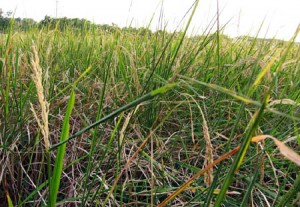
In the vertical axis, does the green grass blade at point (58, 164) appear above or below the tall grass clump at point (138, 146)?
above

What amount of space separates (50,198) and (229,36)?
6.35ft

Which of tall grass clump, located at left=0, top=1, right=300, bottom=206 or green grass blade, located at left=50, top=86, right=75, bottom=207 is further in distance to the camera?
tall grass clump, located at left=0, top=1, right=300, bottom=206

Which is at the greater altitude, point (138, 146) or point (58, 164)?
point (58, 164)

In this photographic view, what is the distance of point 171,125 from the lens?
129 cm

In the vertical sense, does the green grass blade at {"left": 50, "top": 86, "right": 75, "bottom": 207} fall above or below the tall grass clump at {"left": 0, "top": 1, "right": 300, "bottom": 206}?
above

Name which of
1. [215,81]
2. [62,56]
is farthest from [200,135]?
[62,56]

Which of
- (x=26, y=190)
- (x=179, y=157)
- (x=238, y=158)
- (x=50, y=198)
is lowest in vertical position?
(x=26, y=190)

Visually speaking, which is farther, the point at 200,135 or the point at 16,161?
the point at 200,135

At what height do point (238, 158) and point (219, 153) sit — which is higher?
point (238, 158)

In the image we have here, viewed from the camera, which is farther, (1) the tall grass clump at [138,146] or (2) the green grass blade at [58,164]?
(1) the tall grass clump at [138,146]

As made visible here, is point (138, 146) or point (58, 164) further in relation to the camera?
point (138, 146)

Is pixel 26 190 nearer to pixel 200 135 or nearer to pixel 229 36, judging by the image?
pixel 200 135

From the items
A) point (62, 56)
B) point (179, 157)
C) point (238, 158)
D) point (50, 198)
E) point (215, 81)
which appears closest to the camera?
point (238, 158)

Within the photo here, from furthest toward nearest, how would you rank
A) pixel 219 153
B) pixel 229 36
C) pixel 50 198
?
pixel 229 36 < pixel 219 153 < pixel 50 198
